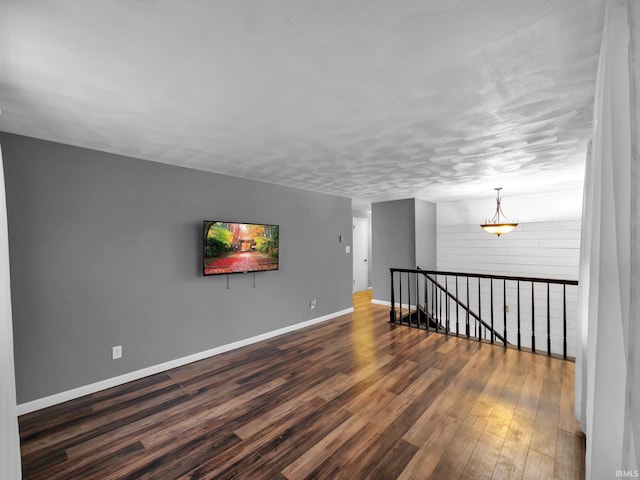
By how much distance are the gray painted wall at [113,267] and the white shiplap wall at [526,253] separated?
156 inches

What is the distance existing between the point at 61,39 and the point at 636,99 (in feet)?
6.96

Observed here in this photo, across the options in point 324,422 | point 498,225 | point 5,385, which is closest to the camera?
point 5,385

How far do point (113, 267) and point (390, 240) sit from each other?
205 inches

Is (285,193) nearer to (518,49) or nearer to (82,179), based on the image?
(82,179)

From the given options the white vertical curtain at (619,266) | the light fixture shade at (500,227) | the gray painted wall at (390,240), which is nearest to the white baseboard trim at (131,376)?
the gray painted wall at (390,240)

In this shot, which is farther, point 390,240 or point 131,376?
point 390,240

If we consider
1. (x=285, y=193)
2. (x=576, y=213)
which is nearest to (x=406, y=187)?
(x=285, y=193)

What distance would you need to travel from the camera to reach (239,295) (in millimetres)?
4035

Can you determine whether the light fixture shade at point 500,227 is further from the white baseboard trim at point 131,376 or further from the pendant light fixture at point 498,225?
the white baseboard trim at point 131,376

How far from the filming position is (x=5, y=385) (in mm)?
1569

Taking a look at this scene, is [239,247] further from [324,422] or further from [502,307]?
[502,307]

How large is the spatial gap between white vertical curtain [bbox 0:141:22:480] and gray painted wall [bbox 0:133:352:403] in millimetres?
1130

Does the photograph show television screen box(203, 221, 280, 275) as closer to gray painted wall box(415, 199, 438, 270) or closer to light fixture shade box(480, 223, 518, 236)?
gray painted wall box(415, 199, 438, 270)

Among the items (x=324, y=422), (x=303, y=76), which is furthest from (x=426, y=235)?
(x=303, y=76)
